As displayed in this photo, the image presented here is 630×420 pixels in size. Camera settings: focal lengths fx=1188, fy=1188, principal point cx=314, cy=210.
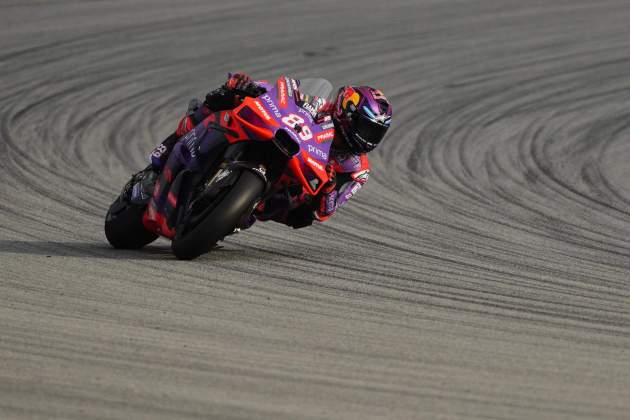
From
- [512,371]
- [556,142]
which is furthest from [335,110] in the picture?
[556,142]

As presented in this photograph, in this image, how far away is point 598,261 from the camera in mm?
8805

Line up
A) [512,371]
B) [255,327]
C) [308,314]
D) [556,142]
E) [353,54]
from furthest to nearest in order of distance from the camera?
[353,54], [556,142], [308,314], [255,327], [512,371]

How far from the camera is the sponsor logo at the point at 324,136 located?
25.9 ft

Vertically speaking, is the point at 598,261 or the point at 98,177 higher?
the point at 598,261

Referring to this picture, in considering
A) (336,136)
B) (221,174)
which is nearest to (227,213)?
(221,174)

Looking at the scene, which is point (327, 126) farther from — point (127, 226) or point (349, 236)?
point (349, 236)

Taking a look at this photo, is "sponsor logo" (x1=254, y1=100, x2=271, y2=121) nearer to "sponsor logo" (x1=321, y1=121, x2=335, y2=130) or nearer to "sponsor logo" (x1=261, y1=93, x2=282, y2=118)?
"sponsor logo" (x1=261, y1=93, x2=282, y2=118)

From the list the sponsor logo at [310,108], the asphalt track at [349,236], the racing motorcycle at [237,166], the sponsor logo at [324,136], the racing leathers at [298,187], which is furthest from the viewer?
the racing leathers at [298,187]

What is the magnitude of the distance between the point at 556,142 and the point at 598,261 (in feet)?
17.7

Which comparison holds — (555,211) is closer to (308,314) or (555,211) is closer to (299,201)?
(299,201)

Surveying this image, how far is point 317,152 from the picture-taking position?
310 inches

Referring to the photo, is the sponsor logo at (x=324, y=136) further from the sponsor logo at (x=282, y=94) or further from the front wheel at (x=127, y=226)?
the front wheel at (x=127, y=226)

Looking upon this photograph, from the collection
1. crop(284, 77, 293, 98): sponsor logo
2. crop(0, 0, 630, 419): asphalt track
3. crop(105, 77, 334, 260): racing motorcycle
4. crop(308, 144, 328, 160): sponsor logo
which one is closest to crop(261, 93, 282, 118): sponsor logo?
crop(105, 77, 334, 260): racing motorcycle

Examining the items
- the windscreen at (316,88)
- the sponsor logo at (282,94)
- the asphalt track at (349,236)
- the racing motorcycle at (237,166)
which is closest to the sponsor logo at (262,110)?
the racing motorcycle at (237,166)
